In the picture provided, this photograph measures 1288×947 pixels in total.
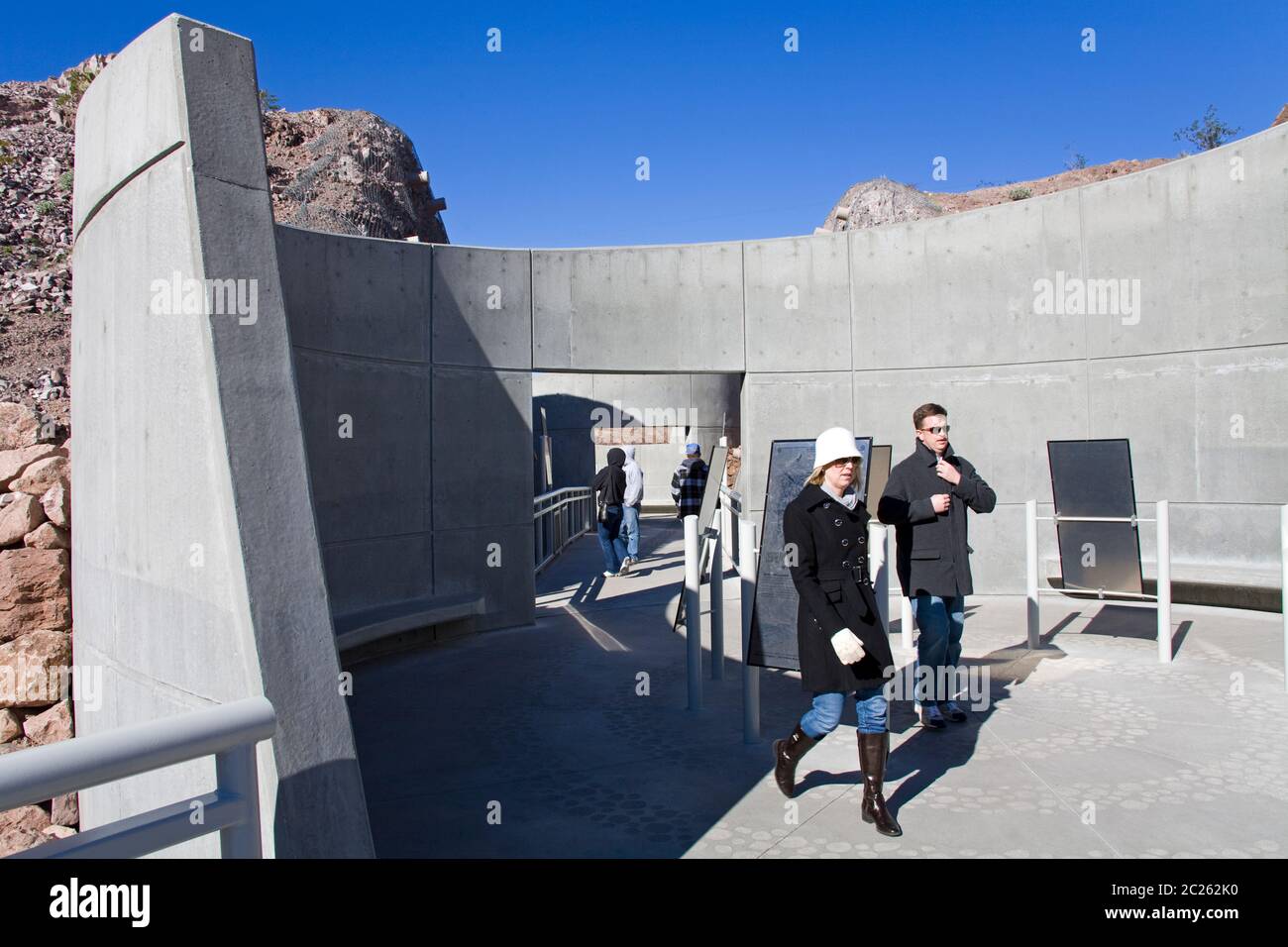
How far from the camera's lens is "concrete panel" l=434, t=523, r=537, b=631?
8570mm

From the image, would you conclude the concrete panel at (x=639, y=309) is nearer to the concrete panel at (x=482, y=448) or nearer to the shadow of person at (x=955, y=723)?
the concrete panel at (x=482, y=448)

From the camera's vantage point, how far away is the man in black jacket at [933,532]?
5.07m

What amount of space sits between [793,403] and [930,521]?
15.3ft

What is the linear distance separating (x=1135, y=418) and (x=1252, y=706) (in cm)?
397

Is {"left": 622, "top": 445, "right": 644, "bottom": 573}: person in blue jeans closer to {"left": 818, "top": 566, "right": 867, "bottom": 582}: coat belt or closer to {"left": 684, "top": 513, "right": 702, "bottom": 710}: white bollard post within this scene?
{"left": 684, "top": 513, "right": 702, "bottom": 710}: white bollard post

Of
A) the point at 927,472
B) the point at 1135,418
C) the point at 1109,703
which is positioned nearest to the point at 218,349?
the point at 927,472

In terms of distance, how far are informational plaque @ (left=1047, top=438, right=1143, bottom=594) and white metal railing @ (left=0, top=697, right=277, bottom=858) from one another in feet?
23.5

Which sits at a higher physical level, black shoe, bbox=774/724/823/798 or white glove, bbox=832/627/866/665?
white glove, bbox=832/627/866/665

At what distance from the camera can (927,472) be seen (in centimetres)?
516

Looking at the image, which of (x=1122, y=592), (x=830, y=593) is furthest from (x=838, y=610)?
(x=1122, y=592)

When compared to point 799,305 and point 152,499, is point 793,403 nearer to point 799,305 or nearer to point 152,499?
point 799,305

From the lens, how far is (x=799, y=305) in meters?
9.62

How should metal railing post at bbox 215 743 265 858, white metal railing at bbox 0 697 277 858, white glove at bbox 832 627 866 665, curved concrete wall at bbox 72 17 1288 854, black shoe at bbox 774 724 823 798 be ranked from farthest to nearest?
black shoe at bbox 774 724 823 798 → white glove at bbox 832 627 866 665 → curved concrete wall at bbox 72 17 1288 854 → metal railing post at bbox 215 743 265 858 → white metal railing at bbox 0 697 277 858

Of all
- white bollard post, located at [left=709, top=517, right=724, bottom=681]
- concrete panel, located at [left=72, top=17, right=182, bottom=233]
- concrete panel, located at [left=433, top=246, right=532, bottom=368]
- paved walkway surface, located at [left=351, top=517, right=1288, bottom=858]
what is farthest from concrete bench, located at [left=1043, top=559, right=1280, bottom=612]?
concrete panel, located at [left=72, top=17, right=182, bottom=233]
